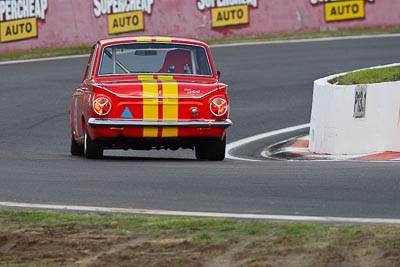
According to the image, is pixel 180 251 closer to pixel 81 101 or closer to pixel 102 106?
pixel 102 106

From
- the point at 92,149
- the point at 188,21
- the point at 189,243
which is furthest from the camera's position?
the point at 188,21

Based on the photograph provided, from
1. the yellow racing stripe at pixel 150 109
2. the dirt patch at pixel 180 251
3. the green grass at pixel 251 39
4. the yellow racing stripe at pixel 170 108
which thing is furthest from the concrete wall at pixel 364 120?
the green grass at pixel 251 39

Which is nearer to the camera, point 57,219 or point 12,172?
point 57,219

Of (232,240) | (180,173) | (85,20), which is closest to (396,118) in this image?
(180,173)

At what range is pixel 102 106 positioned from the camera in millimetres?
12164

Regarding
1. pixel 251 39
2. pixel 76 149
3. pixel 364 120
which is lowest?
pixel 76 149

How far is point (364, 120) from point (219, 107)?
81.0 inches

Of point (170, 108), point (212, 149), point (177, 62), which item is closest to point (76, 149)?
point (177, 62)

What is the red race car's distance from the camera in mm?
12086

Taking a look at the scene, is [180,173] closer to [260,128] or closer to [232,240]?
[232,240]

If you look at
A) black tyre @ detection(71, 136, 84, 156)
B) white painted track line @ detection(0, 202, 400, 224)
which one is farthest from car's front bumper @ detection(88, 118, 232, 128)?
white painted track line @ detection(0, 202, 400, 224)

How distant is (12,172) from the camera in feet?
35.6

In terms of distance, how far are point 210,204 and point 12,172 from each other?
9.59 ft

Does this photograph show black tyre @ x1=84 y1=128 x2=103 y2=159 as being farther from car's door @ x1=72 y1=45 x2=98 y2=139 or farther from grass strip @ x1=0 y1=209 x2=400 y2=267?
grass strip @ x1=0 y1=209 x2=400 y2=267
